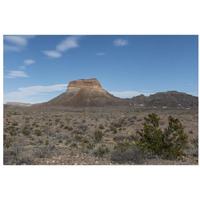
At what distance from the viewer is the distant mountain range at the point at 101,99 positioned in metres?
63.2

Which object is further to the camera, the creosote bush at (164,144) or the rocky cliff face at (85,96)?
the rocky cliff face at (85,96)

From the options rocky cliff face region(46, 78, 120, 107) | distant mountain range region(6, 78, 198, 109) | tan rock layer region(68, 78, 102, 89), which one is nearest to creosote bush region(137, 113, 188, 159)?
distant mountain range region(6, 78, 198, 109)

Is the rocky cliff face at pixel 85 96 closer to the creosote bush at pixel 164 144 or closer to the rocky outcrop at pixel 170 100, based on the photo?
the rocky outcrop at pixel 170 100

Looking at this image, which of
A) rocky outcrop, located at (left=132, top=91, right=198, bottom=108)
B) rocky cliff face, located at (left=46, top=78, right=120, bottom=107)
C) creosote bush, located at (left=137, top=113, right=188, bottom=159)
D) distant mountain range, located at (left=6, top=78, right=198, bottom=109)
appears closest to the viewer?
creosote bush, located at (left=137, top=113, right=188, bottom=159)

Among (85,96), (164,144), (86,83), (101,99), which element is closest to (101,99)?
(101,99)

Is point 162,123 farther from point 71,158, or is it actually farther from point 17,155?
point 17,155

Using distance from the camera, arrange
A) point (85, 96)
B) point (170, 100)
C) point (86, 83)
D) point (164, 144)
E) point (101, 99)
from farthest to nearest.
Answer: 1. point (86, 83)
2. point (85, 96)
3. point (101, 99)
4. point (170, 100)
5. point (164, 144)

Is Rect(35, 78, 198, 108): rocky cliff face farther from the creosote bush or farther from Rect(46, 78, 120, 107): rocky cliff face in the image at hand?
the creosote bush

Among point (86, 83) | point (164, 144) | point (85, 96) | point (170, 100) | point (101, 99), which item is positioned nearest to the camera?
point (164, 144)

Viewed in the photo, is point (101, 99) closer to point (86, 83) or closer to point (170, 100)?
point (86, 83)

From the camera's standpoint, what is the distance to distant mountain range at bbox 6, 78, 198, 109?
208 feet

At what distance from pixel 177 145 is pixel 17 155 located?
5.22 meters

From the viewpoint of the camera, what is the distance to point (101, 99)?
7581 cm

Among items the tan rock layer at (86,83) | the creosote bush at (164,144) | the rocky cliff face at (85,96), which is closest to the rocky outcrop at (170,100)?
the rocky cliff face at (85,96)
